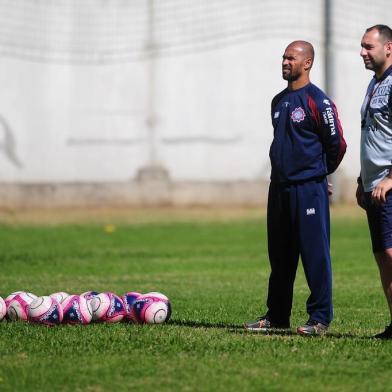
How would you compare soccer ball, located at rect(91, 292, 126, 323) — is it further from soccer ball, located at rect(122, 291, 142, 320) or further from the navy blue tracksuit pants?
the navy blue tracksuit pants

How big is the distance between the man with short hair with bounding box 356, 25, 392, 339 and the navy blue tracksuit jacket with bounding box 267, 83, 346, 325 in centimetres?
44

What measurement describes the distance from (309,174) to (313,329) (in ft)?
4.07

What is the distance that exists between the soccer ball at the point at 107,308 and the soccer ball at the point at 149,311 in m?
0.12

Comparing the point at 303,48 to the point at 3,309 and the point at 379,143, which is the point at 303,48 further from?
the point at 3,309

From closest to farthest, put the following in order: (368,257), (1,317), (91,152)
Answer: (1,317) → (368,257) → (91,152)

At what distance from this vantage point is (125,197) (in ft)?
82.3

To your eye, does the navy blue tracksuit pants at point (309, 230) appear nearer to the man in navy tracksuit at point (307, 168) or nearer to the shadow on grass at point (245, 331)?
the man in navy tracksuit at point (307, 168)

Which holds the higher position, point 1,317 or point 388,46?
point 388,46

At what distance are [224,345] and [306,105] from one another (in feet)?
6.68

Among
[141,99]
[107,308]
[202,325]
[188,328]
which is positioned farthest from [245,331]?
[141,99]

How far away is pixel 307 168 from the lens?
8641mm

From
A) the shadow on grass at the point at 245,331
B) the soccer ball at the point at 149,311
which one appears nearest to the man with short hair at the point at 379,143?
the shadow on grass at the point at 245,331

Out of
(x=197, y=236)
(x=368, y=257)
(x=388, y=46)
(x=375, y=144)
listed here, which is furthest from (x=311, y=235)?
(x=197, y=236)

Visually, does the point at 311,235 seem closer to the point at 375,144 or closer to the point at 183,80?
the point at 375,144
